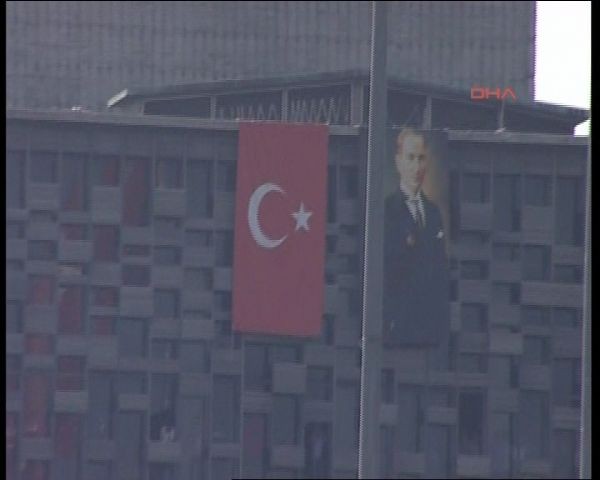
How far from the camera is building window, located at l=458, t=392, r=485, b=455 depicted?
26.8 m

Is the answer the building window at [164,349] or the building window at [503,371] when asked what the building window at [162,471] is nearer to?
the building window at [164,349]

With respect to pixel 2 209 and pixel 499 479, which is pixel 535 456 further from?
pixel 2 209

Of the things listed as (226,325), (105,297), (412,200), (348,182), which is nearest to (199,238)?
(226,325)

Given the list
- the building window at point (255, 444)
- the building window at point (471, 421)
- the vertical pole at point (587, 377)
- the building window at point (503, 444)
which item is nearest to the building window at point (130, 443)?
the building window at point (255, 444)

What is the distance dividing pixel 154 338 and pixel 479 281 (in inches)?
261

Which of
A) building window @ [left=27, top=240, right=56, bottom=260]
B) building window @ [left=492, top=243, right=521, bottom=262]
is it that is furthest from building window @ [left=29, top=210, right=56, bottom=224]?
building window @ [left=492, top=243, right=521, bottom=262]

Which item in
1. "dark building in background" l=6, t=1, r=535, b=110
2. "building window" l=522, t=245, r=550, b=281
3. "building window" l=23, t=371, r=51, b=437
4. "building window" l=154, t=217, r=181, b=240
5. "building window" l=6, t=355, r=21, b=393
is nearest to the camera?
"building window" l=6, t=355, r=21, b=393

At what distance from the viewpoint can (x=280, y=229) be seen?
27.3m

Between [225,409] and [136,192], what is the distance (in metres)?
4.69

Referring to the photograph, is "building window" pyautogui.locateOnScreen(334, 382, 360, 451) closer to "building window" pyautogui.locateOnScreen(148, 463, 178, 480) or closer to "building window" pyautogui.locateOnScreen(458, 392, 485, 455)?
"building window" pyautogui.locateOnScreen(458, 392, 485, 455)

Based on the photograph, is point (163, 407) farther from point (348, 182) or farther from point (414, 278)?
point (348, 182)

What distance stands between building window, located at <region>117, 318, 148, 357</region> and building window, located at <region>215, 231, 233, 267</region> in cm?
192
